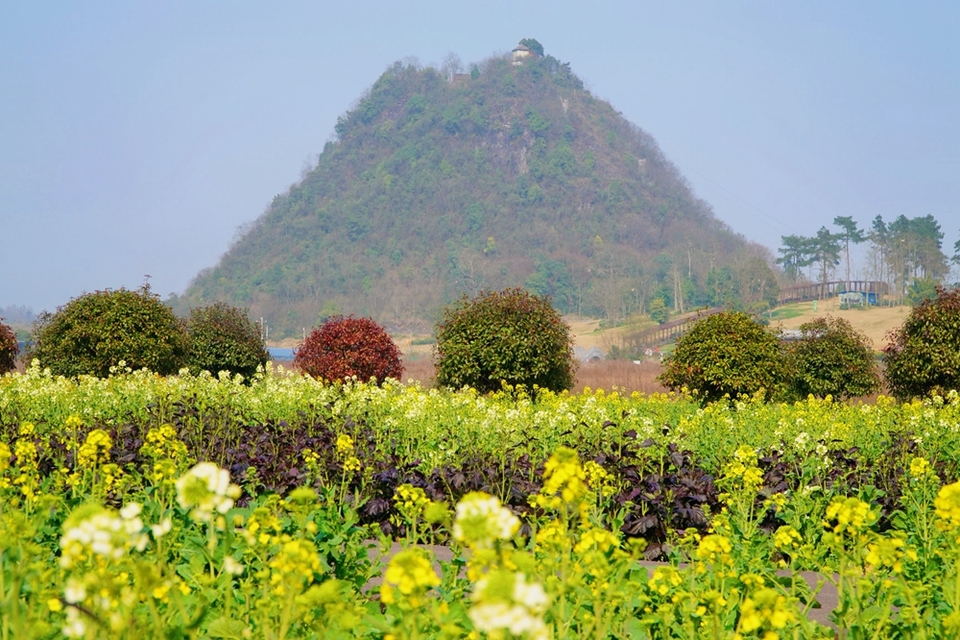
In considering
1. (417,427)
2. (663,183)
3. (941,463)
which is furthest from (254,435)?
(663,183)

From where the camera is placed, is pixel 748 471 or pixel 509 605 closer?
pixel 509 605

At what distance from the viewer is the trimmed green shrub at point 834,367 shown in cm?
1975

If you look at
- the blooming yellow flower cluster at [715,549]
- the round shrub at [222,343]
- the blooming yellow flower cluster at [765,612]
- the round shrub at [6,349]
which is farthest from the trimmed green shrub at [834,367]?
the blooming yellow flower cluster at [765,612]

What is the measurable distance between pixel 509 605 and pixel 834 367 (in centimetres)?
1977

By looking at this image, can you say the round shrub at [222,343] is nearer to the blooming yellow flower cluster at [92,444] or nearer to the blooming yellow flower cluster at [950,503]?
the blooming yellow flower cluster at [92,444]

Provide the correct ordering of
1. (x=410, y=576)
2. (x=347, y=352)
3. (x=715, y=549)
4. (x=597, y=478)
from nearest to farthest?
(x=410, y=576), (x=715, y=549), (x=597, y=478), (x=347, y=352)

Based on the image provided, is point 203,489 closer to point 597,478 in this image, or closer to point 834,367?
point 597,478

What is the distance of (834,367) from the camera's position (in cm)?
1983

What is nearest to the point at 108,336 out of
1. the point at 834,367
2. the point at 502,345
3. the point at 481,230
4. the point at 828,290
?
the point at 502,345

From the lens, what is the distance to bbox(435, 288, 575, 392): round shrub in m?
17.0

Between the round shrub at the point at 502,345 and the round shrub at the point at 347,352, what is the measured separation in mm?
1879

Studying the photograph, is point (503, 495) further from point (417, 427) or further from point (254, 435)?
point (254, 435)

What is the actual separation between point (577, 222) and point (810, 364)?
452ft

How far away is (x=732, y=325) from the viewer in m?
16.7
